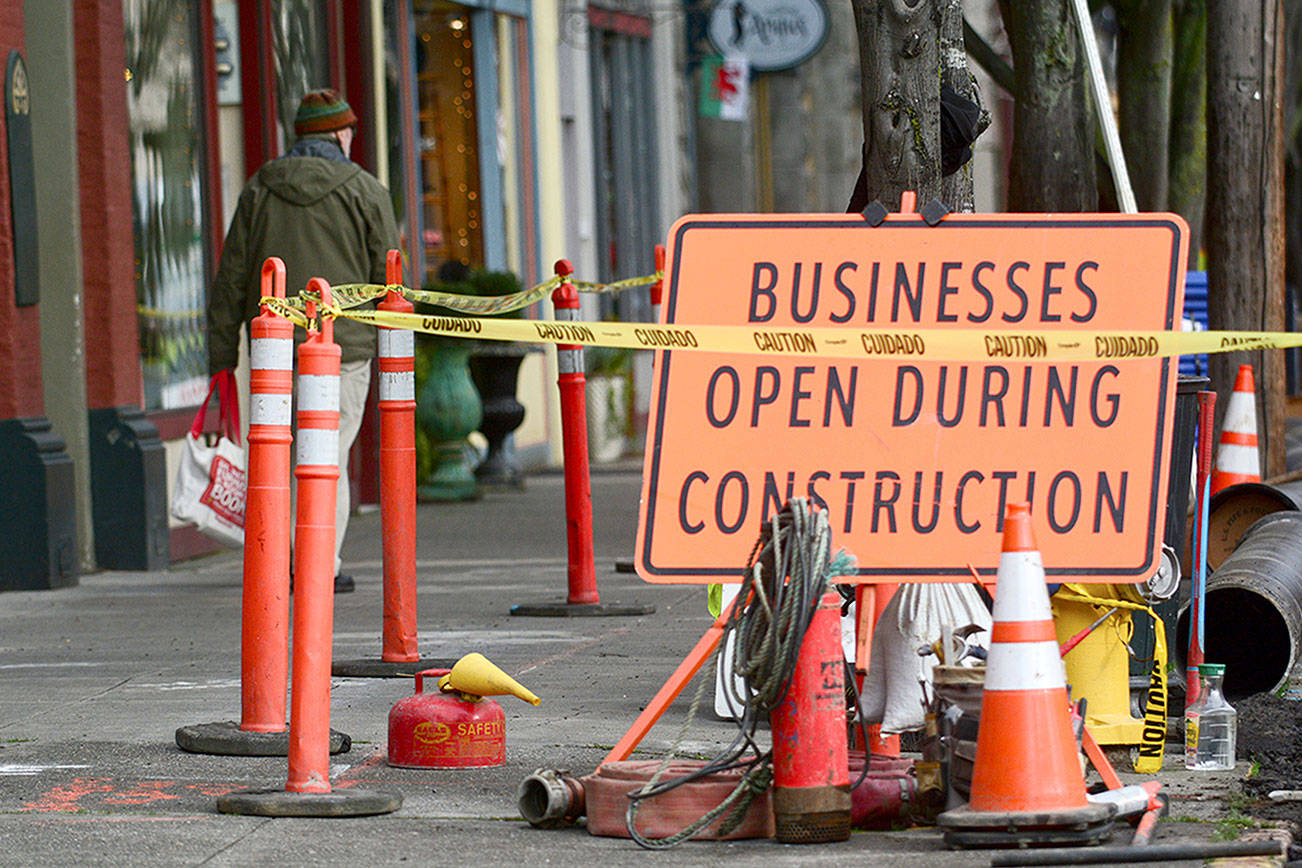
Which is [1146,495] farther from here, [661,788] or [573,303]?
[573,303]

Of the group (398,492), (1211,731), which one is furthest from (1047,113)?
(1211,731)

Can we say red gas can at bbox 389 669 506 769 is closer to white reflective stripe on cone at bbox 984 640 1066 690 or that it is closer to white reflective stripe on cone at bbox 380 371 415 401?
white reflective stripe on cone at bbox 984 640 1066 690

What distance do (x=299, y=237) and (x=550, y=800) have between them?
4753 mm

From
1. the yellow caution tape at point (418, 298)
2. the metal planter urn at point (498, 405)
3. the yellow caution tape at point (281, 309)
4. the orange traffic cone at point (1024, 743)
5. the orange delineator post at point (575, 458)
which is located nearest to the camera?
the orange traffic cone at point (1024, 743)

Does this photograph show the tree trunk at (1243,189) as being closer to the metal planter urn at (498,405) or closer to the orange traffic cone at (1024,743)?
the metal planter urn at (498,405)

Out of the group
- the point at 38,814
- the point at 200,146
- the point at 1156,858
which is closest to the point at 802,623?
the point at 1156,858

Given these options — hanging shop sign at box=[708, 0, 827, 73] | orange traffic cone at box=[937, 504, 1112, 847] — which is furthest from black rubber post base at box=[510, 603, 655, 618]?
hanging shop sign at box=[708, 0, 827, 73]

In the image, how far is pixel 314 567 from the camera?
5148 millimetres

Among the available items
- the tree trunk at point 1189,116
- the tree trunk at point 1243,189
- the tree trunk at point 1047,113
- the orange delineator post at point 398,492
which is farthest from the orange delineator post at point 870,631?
the tree trunk at point 1189,116

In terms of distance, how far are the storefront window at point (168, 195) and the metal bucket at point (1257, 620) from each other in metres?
6.17

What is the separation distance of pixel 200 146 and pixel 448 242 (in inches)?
199

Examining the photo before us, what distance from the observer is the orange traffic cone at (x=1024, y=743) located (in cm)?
472

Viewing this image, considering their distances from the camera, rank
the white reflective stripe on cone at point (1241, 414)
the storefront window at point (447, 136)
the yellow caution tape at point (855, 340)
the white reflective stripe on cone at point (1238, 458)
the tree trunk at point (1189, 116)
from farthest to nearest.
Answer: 1. the storefront window at point (447, 136)
2. the tree trunk at point (1189, 116)
3. the white reflective stripe on cone at point (1238, 458)
4. the white reflective stripe on cone at point (1241, 414)
5. the yellow caution tape at point (855, 340)

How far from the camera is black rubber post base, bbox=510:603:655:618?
874 cm
